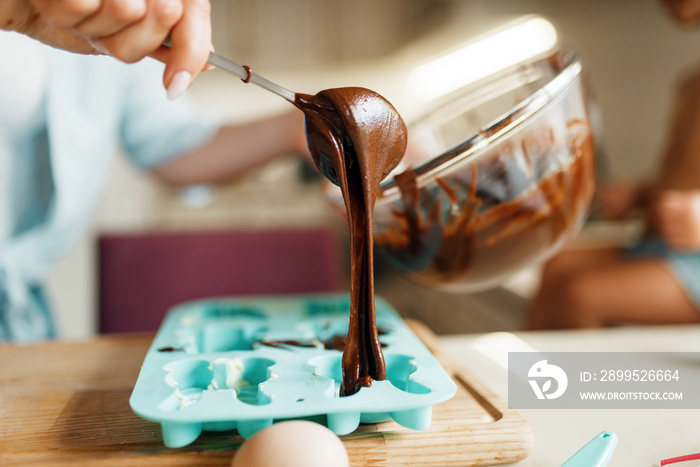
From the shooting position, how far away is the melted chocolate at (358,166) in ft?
1.46

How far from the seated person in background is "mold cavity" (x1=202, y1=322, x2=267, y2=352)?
0.91 metres

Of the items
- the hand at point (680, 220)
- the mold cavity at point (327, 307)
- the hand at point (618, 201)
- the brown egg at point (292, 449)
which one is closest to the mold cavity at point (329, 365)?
the brown egg at point (292, 449)

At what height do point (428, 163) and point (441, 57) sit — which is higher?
point (441, 57)

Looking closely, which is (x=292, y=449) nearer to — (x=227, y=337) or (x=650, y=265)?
(x=227, y=337)

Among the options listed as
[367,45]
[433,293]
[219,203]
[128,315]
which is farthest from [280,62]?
[128,315]

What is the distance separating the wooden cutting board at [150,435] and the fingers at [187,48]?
282 mm

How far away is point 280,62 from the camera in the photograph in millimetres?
3492

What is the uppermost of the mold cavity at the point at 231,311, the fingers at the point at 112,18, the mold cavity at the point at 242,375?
the fingers at the point at 112,18

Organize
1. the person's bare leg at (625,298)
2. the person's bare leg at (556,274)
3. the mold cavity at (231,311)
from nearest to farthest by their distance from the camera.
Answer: the mold cavity at (231,311) → the person's bare leg at (625,298) → the person's bare leg at (556,274)

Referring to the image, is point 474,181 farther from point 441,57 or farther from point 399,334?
point 441,57

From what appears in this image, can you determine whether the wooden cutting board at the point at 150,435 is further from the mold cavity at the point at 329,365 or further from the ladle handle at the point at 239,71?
the ladle handle at the point at 239,71

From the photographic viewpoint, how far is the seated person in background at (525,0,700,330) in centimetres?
117

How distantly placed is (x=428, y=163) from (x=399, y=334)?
19 centimetres

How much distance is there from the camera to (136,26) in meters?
0.40
